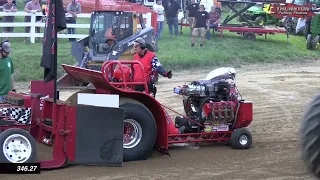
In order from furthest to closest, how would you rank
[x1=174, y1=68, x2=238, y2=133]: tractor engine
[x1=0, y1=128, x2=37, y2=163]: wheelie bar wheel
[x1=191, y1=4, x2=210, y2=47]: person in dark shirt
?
1. [x1=191, y1=4, x2=210, y2=47]: person in dark shirt
2. [x1=174, y1=68, x2=238, y2=133]: tractor engine
3. [x1=0, y1=128, x2=37, y2=163]: wheelie bar wheel

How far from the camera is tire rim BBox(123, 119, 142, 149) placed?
824cm

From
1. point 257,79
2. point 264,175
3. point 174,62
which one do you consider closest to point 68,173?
point 264,175

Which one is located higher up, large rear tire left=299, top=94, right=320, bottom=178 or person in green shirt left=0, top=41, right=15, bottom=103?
large rear tire left=299, top=94, right=320, bottom=178

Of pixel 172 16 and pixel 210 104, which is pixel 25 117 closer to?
pixel 210 104

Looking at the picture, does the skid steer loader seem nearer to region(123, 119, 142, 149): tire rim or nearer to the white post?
the white post

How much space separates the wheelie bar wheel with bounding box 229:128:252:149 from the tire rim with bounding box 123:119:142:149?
5.23 feet

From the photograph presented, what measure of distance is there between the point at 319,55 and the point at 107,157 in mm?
17337

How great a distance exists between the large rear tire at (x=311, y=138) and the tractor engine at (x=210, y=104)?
21.6 feet

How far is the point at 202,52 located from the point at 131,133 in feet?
45.3

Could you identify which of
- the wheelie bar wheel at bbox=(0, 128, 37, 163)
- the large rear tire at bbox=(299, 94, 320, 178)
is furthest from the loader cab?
the large rear tire at bbox=(299, 94, 320, 178)

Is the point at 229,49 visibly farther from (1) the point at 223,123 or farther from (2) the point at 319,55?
(1) the point at 223,123

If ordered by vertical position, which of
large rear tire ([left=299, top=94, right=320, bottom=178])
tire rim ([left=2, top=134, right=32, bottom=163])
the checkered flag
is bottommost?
tire rim ([left=2, top=134, right=32, bottom=163])

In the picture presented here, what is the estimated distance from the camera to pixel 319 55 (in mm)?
23703

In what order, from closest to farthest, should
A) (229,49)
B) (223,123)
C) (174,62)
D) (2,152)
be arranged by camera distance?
(2,152)
(223,123)
(174,62)
(229,49)
